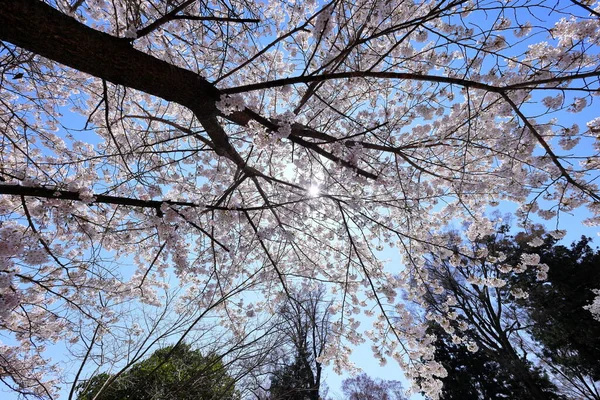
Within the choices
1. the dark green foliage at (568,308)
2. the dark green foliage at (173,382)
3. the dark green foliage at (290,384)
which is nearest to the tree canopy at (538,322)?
the dark green foliage at (568,308)

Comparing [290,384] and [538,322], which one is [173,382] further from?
[538,322]

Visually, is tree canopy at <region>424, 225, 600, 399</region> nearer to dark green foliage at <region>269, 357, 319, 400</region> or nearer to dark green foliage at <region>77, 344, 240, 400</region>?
dark green foliage at <region>269, 357, 319, 400</region>

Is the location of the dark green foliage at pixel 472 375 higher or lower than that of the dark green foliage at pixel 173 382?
lower

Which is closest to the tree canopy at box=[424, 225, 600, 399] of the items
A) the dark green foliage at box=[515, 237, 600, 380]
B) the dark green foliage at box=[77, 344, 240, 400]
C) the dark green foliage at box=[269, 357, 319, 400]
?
the dark green foliage at box=[515, 237, 600, 380]

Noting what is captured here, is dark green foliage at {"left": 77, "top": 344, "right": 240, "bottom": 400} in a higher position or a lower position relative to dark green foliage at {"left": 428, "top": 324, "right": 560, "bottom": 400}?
higher

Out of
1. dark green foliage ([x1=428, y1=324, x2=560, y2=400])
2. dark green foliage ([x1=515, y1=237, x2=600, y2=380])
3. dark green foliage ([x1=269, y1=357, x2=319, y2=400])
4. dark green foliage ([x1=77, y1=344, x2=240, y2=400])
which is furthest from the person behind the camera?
dark green foliage ([x1=428, y1=324, x2=560, y2=400])

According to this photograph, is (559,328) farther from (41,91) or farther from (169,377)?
(41,91)

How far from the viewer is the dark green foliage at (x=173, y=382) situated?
12.7ft

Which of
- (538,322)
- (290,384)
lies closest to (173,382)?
(290,384)

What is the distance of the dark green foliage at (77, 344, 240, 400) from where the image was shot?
387cm

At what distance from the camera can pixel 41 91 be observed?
404 cm

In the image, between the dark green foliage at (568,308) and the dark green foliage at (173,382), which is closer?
the dark green foliage at (173,382)

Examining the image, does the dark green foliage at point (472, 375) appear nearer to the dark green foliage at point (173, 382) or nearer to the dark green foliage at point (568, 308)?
the dark green foliage at point (568, 308)

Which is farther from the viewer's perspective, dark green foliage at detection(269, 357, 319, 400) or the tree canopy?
the tree canopy
